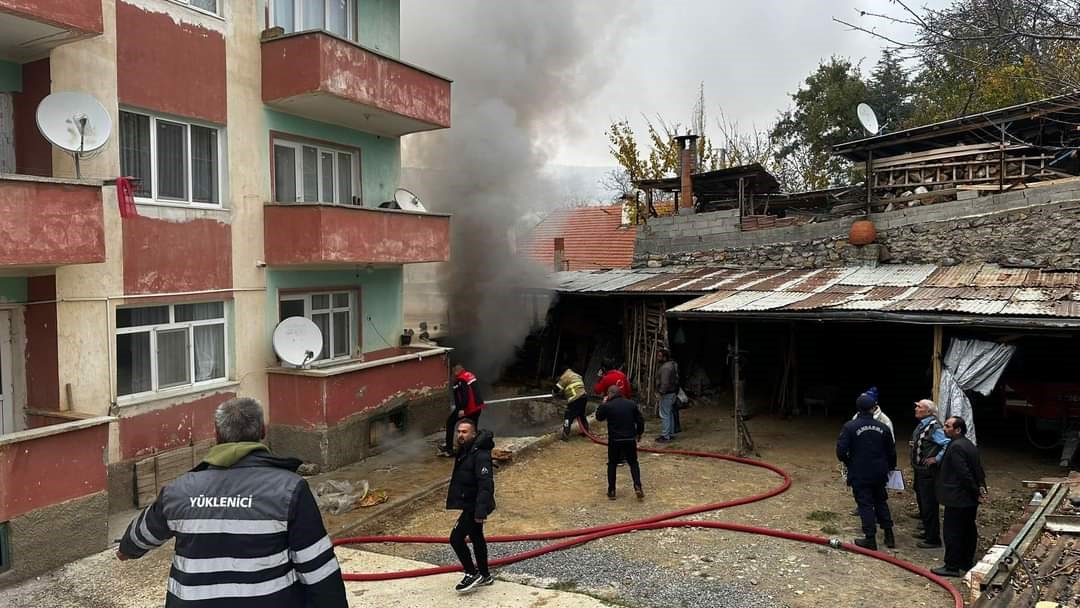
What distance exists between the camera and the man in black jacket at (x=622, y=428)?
29.5ft

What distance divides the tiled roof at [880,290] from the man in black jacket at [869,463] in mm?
2874

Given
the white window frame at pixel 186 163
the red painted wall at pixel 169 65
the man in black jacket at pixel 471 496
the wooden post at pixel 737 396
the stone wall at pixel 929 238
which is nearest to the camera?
the man in black jacket at pixel 471 496

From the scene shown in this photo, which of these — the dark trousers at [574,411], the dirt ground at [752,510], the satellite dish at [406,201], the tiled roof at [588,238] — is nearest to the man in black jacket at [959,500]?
the dirt ground at [752,510]

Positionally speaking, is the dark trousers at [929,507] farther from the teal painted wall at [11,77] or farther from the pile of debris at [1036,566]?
the teal painted wall at [11,77]

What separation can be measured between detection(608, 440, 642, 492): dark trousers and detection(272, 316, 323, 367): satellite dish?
199 inches

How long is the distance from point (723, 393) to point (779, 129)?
23052 mm

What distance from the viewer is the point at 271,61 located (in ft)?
35.0

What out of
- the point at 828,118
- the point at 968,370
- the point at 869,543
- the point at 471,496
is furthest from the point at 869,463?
the point at 828,118

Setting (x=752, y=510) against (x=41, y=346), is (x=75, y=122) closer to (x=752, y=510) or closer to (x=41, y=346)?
(x=41, y=346)

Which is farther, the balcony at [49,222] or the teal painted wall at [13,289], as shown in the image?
the teal painted wall at [13,289]

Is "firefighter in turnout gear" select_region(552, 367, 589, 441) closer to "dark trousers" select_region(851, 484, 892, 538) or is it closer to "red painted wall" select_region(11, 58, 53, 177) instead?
"dark trousers" select_region(851, 484, 892, 538)

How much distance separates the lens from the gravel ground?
6211mm

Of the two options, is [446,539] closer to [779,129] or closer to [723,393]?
[723,393]

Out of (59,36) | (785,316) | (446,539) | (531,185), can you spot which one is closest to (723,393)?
(785,316)
